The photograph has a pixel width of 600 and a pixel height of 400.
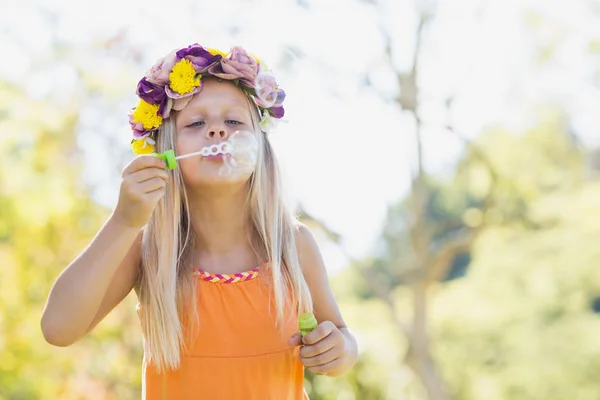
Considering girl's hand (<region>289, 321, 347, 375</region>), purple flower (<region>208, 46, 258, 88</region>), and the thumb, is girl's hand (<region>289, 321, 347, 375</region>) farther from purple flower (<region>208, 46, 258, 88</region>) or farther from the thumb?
purple flower (<region>208, 46, 258, 88</region>)

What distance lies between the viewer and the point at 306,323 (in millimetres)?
1850

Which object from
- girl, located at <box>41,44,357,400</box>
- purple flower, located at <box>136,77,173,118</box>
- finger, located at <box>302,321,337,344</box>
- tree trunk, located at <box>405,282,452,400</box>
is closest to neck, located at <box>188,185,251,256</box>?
girl, located at <box>41,44,357,400</box>

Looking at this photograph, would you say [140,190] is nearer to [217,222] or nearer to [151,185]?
[151,185]

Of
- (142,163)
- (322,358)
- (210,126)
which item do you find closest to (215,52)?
(210,126)

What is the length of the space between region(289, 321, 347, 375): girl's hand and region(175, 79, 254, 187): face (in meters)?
0.41

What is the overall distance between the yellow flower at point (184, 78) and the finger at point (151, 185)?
1.18 ft

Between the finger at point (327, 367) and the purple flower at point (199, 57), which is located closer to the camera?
the finger at point (327, 367)

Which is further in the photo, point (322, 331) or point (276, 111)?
point (276, 111)

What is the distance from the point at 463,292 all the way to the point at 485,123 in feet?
16.0

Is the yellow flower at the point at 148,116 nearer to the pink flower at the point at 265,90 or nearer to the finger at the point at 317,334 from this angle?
the pink flower at the point at 265,90

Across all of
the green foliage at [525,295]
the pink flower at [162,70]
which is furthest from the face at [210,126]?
the green foliage at [525,295]

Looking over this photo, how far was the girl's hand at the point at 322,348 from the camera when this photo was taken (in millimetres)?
1847

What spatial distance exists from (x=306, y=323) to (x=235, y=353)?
0.60ft

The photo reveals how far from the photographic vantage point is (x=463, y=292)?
1405cm
